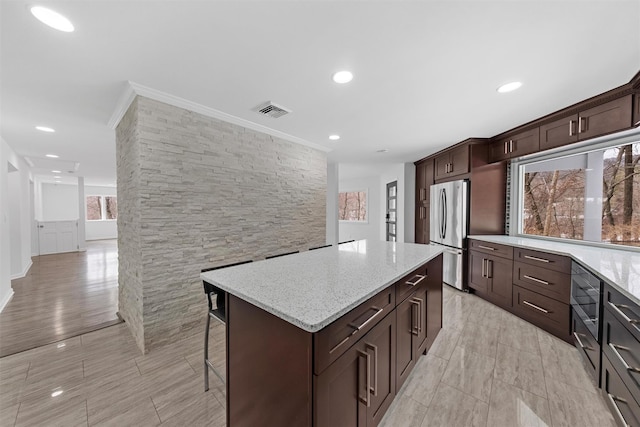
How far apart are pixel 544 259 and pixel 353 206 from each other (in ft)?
19.3

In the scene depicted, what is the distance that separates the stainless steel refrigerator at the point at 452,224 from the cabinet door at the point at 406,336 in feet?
6.85

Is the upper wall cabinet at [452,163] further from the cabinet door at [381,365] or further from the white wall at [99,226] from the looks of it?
the white wall at [99,226]

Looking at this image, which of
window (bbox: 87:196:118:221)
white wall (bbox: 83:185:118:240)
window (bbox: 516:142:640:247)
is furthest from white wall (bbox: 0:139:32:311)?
window (bbox: 516:142:640:247)

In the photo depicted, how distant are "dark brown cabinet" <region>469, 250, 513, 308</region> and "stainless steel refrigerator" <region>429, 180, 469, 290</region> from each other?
0.67 ft

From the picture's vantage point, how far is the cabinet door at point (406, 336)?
5.01 feet

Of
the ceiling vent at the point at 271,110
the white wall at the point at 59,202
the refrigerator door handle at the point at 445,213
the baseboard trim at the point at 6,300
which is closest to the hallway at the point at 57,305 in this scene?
the baseboard trim at the point at 6,300

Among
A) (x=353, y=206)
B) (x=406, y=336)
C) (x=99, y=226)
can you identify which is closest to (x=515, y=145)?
(x=406, y=336)

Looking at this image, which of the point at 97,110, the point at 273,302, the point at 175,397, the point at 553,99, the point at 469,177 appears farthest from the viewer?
the point at 469,177

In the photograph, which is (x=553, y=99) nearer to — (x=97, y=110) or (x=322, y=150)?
(x=322, y=150)

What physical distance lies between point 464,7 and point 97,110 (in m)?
3.41

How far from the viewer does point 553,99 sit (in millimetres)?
2307

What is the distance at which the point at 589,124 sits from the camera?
236 centimetres

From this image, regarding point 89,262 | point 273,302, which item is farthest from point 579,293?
point 89,262

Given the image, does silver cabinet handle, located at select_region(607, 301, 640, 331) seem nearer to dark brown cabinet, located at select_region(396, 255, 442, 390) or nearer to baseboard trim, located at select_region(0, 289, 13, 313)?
dark brown cabinet, located at select_region(396, 255, 442, 390)
